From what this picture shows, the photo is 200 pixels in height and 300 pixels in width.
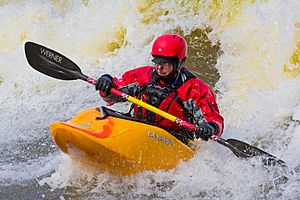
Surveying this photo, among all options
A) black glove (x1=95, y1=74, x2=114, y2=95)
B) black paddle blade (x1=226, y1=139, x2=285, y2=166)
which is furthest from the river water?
black glove (x1=95, y1=74, x2=114, y2=95)

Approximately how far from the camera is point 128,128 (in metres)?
4.45

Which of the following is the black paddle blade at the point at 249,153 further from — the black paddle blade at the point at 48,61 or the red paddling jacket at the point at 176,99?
the black paddle blade at the point at 48,61

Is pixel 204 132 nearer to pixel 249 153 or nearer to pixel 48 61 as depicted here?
pixel 249 153

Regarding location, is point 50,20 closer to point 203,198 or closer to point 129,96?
point 129,96

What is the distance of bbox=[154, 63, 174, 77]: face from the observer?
4.63 m

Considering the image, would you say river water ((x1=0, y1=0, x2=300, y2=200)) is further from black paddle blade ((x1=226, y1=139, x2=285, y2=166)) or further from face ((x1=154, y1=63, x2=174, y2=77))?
face ((x1=154, y1=63, x2=174, y2=77))

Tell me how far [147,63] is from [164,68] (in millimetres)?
2738

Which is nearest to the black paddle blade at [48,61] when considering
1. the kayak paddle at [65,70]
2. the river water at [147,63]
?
the kayak paddle at [65,70]

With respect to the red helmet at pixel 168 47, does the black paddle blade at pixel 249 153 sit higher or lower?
lower

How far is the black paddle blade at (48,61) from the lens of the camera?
5.15m

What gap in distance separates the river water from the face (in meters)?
0.74

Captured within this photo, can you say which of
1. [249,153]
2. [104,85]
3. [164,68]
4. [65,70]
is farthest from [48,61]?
[249,153]

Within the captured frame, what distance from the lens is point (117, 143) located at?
4.38m

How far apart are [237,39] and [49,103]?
242 cm
